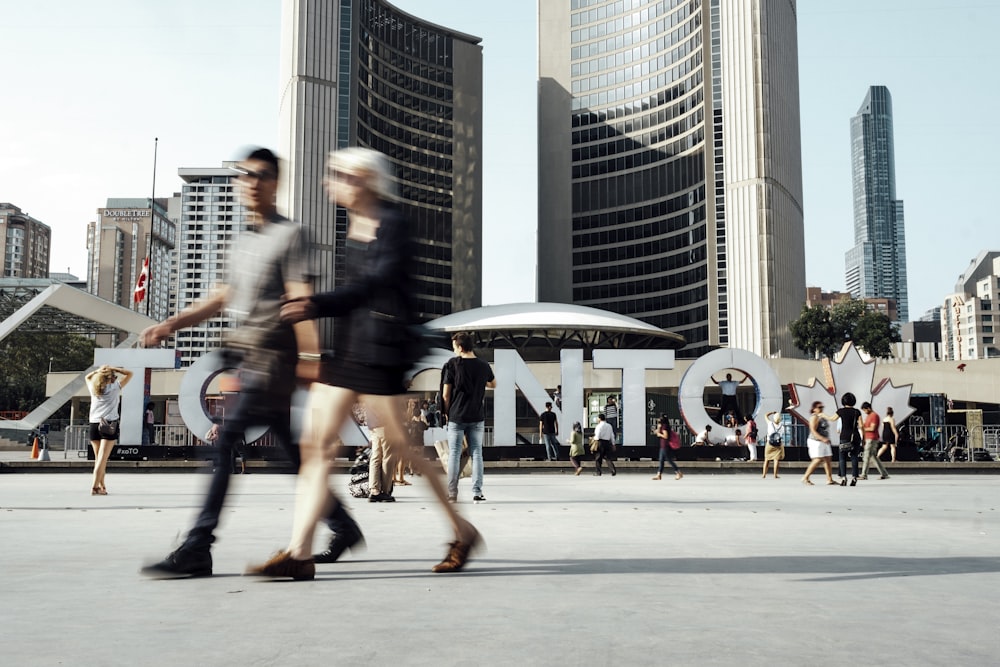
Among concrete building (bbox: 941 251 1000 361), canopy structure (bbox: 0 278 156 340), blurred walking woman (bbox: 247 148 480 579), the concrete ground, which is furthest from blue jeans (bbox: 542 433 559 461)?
concrete building (bbox: 941 251 1000 361)

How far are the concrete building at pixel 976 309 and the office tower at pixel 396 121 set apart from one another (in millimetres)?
95768

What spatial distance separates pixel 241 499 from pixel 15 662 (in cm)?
755

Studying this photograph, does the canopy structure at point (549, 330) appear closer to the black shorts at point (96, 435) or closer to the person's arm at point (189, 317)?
the black shorts at point (96, 435)

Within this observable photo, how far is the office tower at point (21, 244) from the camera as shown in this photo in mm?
162875

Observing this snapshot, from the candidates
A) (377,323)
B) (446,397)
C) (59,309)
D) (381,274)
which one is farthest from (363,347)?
(59,309)

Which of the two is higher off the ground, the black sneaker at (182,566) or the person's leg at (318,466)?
the person's leg at (318,466)

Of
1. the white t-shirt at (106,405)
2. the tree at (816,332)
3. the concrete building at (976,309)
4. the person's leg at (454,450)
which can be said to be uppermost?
the concrete building at (976,309)

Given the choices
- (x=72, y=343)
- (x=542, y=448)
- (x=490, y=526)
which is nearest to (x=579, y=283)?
(x=72, y=343)

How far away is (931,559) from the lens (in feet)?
15.6

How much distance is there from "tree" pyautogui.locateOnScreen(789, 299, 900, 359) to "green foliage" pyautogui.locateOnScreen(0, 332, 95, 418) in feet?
199

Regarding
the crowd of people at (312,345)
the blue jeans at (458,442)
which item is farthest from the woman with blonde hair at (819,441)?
the crowd of people at (312,345)

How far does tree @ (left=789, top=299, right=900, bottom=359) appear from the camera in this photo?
68312mm

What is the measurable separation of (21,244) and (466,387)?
182 m

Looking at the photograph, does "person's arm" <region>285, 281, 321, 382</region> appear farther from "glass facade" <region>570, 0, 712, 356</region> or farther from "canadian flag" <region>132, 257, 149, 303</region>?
"glass facade" <region>570, 0, 712, 356</region>
